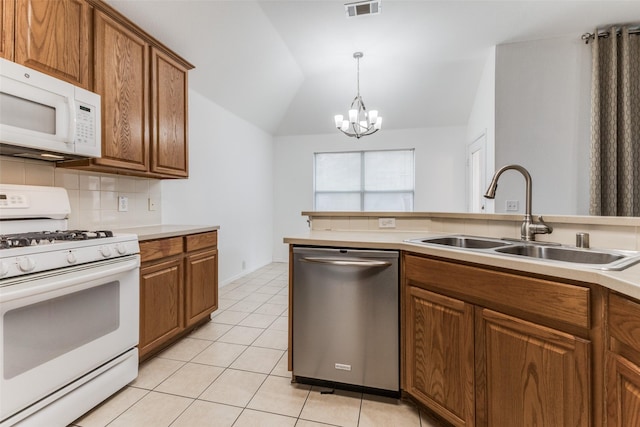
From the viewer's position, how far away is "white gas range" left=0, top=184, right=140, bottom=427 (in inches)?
48.4

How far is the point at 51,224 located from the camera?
1861 millimetres

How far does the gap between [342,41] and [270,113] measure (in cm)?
186

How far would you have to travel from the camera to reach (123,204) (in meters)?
2.52

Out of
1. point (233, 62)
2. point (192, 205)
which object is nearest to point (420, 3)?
point (233, 62)

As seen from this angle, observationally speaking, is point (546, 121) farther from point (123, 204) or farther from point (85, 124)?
point (123, 204)

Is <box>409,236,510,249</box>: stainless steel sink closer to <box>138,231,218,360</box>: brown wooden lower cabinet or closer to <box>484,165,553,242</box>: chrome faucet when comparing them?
<box>484,165,553,242</box>: chrome faucet

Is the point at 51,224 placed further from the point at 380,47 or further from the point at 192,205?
the point at 380,47

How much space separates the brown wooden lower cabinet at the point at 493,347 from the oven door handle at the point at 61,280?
159 centimetres

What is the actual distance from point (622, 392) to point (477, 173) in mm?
4104

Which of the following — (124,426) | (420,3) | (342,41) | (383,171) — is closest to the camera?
(124,426)

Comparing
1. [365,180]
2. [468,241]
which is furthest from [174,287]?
[365,180]

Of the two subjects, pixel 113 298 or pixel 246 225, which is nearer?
pixel 113 298

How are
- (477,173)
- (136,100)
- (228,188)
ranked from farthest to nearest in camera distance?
(477,173) < (228,188) < (136,100)

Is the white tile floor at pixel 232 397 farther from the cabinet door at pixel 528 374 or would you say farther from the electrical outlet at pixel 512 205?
the electrical outlet at pixel 512 205
